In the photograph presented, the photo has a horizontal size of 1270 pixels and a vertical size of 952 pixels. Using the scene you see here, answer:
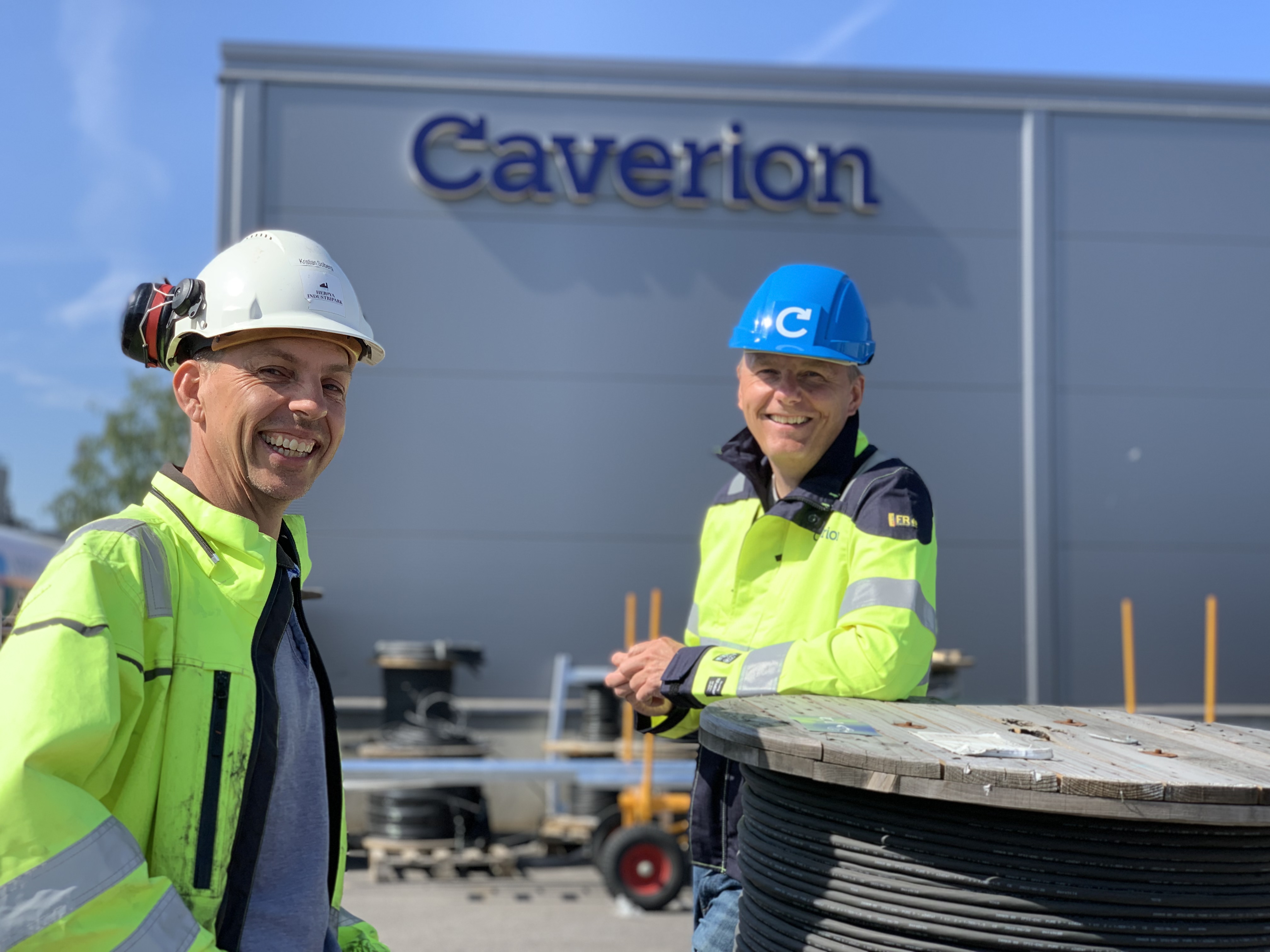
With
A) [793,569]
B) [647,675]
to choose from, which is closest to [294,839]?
[647,675]

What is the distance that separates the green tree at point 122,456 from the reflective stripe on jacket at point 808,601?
40219mm

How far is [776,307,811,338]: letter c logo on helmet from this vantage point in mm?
2861

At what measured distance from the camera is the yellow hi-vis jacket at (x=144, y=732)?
1.35 metres

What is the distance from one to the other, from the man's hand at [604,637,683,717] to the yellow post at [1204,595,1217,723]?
5062mm

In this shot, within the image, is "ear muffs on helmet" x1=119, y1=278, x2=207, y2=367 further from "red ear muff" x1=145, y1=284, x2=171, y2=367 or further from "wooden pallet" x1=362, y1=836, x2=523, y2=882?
"wooden pallet" x1=362, y1=836, x2=523, y2=882

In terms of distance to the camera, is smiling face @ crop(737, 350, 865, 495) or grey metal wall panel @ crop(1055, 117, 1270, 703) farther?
grey metal wall panel @ crop(1055, 117, 1270, 703)

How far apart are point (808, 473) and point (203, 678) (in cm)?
168

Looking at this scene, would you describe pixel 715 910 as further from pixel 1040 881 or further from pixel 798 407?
pixel 798 407

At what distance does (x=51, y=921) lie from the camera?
135cm

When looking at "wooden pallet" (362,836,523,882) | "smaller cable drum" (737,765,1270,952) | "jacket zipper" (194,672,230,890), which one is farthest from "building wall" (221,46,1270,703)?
"jacket zipper" (194,672,230,890)

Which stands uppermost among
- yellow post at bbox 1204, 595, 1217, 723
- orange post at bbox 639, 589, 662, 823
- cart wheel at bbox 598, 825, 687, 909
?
yellow post at bbox 1204, 595, 1217, 723

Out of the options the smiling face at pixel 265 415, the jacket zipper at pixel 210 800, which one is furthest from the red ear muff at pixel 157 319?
the jacket zipper at pixel 210 800

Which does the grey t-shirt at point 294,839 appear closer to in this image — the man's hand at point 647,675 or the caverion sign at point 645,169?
the man's hand at point 647,675

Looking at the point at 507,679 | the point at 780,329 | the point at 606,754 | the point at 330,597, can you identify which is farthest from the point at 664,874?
the point at 780,329
